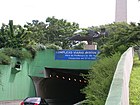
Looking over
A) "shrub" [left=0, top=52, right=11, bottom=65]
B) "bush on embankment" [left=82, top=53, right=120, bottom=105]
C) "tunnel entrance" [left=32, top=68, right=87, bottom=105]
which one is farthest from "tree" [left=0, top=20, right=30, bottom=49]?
"bush on embankment" [left=82, top=53, right=120, bottom=105]

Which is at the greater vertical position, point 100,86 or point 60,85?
point 100,86

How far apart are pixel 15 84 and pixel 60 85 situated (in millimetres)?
8887

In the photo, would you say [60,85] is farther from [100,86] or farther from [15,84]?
[100,86]

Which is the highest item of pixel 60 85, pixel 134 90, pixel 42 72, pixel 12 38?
pixel 12 38

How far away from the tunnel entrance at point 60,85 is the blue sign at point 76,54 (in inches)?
76.9

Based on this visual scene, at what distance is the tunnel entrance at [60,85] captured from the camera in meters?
31.7

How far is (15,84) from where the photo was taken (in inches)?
1104

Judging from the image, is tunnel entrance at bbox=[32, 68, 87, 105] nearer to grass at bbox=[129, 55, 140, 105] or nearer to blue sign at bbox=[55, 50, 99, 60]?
blue sign at bbox=[55, 50, 99, 60]

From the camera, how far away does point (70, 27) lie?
59.5 m

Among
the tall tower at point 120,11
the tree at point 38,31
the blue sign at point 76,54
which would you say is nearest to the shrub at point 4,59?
the blue sign at point 76,54

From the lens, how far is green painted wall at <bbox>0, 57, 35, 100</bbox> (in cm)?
2650

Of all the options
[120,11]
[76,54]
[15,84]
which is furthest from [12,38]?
[120,11]

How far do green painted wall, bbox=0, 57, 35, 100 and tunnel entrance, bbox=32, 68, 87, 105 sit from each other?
1.13 m

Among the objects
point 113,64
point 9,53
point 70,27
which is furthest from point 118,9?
point 113,64
